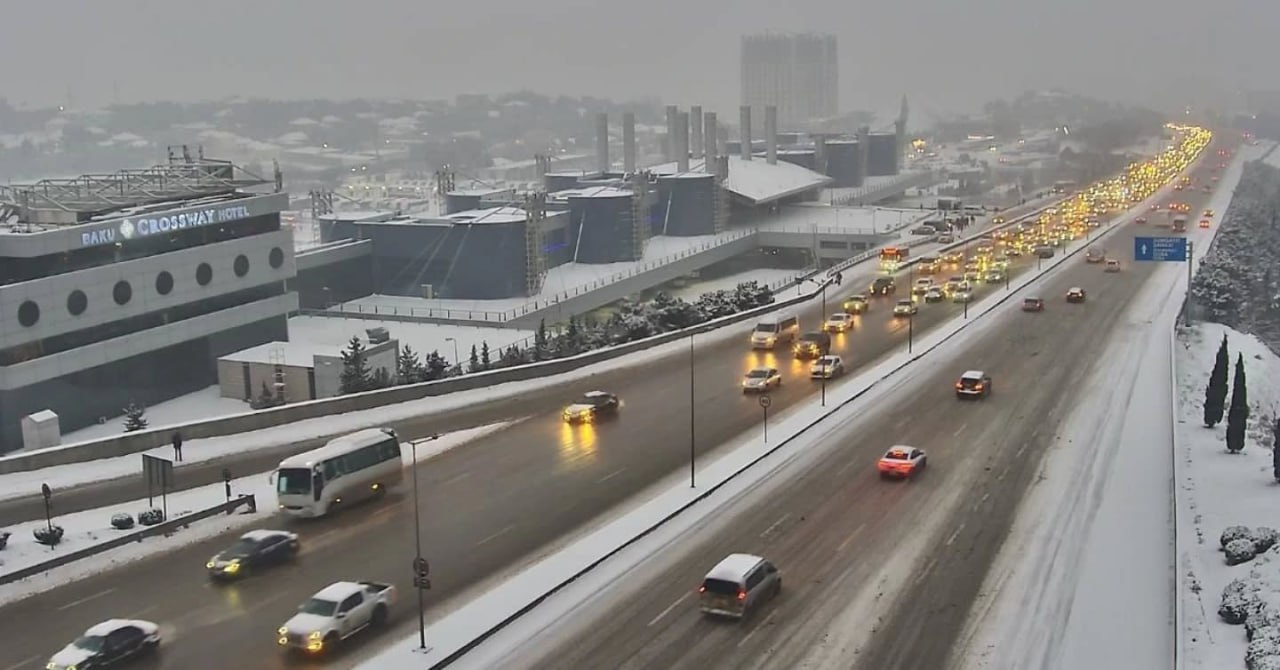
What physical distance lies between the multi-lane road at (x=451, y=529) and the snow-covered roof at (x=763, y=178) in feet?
234

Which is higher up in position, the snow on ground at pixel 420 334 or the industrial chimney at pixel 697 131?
the industrial chimney at pixel 697 131

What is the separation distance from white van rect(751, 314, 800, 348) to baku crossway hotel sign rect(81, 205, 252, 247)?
77.1 feet

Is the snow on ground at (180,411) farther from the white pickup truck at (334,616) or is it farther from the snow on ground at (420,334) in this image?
the white pickup truck at (334,616)

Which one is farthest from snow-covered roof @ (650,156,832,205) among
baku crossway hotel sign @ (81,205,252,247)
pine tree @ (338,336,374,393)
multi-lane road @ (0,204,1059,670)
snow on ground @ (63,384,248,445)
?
multi-lane road @ (0,204,1059,670)

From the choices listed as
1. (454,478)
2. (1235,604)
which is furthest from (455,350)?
(1235,604)

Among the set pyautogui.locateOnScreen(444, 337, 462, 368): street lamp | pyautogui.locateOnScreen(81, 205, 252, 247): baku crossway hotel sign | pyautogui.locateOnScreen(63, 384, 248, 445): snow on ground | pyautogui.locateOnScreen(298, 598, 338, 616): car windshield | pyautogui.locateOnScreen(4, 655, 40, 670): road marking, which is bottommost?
pyautogui.locateOnScreen(63, 384, 248, 445): snow on ground

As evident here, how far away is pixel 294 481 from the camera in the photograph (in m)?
28.0

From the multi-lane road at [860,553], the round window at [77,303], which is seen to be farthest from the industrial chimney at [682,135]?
the multi-lane road at [860,553]

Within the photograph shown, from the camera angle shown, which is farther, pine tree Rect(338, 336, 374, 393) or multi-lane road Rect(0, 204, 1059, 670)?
pine tree Rect(338, 336, 374, 393)

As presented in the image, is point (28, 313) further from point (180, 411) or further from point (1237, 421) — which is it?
point (1237, 421)

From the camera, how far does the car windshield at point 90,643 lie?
19.9m

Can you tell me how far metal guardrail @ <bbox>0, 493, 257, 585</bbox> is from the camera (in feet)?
80.9

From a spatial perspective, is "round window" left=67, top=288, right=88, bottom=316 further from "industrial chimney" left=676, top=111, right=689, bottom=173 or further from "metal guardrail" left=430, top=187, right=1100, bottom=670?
"industrial chimney" left=676, top=111, right=689, bottom=173

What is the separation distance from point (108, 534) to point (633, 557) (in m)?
12.2
